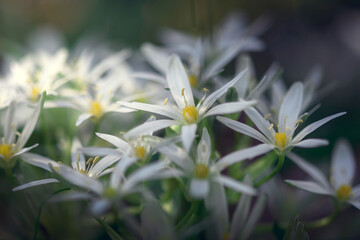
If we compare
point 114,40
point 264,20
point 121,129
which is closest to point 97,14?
point 114,40

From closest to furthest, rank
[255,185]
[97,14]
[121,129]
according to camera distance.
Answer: [255,185] → [121,129] → [97,14]

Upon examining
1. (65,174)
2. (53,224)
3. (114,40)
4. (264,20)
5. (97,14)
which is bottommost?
(53,224)

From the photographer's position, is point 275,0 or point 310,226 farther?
point 275,0

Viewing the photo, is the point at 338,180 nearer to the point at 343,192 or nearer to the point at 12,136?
the point at 343,192

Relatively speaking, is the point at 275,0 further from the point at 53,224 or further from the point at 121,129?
the point at 53,224

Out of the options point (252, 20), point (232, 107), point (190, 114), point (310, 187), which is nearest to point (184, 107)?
point (190, 114)

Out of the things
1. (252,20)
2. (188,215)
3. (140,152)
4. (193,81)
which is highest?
(252,20)

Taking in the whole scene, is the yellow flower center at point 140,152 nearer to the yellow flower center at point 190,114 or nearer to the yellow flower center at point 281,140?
the yellow flower center at point 190,114
